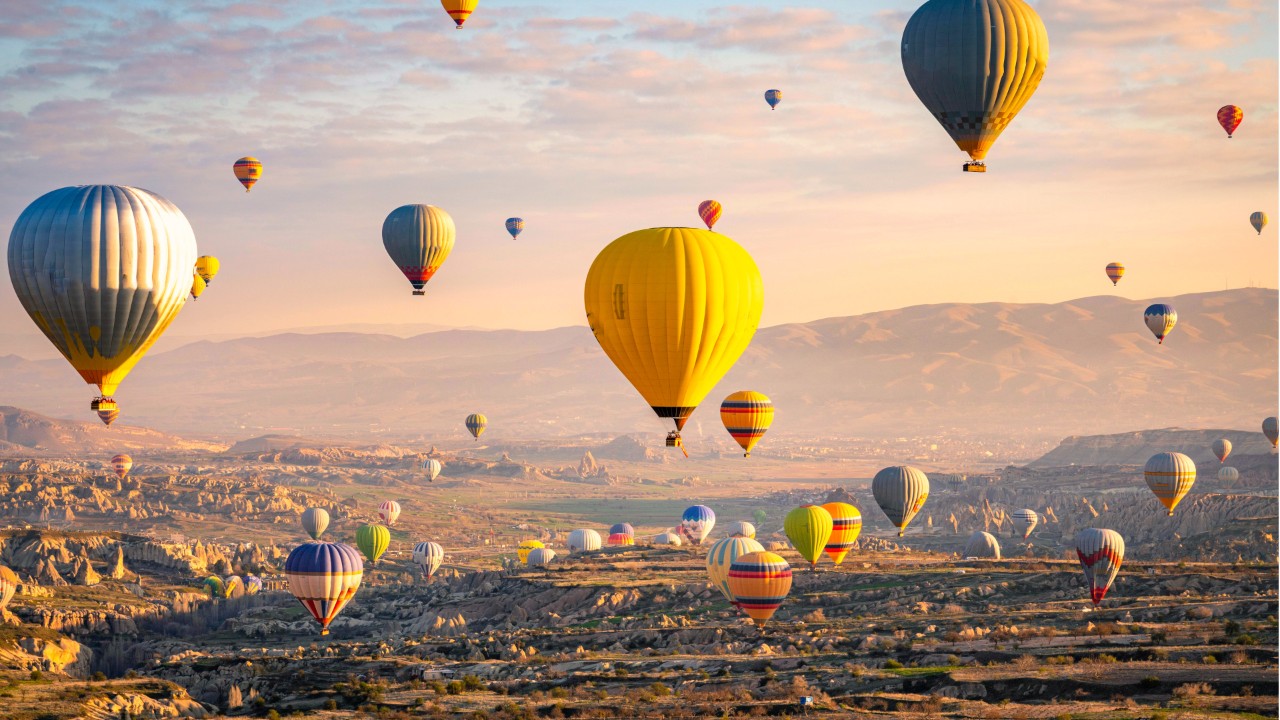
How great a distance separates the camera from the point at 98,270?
65125 millimetres

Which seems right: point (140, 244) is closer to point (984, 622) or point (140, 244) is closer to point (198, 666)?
point (198, 666)

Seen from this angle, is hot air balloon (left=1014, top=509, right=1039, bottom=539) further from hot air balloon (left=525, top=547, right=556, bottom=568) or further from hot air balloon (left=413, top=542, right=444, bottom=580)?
hot air balloon (left=413, top=542, right=444, bottom=580)

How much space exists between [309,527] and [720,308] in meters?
142

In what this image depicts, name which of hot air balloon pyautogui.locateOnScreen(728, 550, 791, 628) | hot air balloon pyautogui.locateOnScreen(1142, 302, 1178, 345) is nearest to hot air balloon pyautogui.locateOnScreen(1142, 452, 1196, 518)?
Answer: hot air balloon pyautogui.locateOnScreen(1142, 302, 1178, 345)

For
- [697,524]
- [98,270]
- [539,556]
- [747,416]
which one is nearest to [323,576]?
[98,270]

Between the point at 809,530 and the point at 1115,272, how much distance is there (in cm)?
9394

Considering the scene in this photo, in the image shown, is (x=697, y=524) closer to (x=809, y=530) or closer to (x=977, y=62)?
(x=809, y=530)

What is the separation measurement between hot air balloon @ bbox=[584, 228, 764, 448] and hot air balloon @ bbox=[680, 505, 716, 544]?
107914 millimetres

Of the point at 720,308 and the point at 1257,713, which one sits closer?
the point at 1257,713

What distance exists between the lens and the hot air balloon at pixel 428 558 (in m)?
160

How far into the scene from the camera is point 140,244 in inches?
2608

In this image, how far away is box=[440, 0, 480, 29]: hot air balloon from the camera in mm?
80812

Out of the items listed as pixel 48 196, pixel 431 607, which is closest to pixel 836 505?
pixel 431 607

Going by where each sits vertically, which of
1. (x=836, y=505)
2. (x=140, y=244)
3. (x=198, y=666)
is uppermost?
(x=140, y=244)
